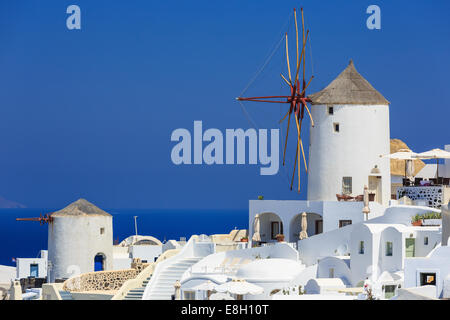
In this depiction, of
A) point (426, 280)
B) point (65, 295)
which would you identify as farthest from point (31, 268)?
point (426, 280)

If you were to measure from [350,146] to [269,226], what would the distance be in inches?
189

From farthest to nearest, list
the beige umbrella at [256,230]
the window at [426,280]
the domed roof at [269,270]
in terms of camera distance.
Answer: the beige umbrella at [256,230], the domed roof at [269,270], the window at [426,280]

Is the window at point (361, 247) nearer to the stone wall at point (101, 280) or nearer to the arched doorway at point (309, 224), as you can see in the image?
the arched doorway at point (309, 224)

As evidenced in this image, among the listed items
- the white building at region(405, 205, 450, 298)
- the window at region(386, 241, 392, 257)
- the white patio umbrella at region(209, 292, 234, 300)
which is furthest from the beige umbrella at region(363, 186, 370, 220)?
the white patio umbrella at region(209, 292, 234, 300)

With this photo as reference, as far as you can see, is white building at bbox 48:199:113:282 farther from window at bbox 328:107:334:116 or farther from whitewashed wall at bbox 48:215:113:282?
window at bbox 328:107:334:116

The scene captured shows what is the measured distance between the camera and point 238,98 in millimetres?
49938

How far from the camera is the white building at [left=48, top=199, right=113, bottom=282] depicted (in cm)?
5222

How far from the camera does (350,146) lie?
1871 inches

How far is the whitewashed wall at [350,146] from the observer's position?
156 feet

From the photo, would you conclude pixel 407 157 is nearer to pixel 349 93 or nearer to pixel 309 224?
pixel 349 93

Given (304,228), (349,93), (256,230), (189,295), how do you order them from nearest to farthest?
(189,295)
(304,228)
(349,93)
(256,230)

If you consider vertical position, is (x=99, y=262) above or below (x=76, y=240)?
below

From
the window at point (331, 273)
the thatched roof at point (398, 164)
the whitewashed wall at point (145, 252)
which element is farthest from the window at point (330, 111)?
the whitewashed wall at point (145, 252)
